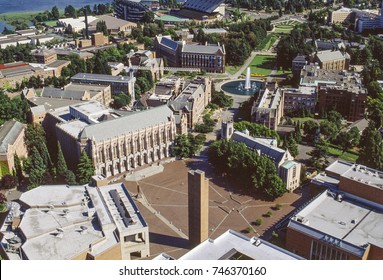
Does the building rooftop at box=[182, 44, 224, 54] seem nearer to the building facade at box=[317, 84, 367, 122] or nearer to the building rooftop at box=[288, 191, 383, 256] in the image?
the building facade at box=[317, 84, 367, 122]

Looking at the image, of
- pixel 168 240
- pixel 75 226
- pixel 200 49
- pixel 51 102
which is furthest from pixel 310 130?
pixel 200 49

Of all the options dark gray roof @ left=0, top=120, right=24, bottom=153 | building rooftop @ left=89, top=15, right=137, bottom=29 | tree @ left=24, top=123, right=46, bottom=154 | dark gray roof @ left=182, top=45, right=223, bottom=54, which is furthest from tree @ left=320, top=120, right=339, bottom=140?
building rooftop @ left=89, top=15, right=137, bottom=29

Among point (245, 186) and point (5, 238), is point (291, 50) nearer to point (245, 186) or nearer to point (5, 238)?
point (245, 186)

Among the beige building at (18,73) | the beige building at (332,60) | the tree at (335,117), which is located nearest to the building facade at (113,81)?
the beige building at (18,73)

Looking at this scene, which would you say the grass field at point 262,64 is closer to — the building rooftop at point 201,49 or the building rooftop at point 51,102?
the building rooftop at point 201,49

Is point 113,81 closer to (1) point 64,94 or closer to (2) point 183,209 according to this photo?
(1) point 64,94
